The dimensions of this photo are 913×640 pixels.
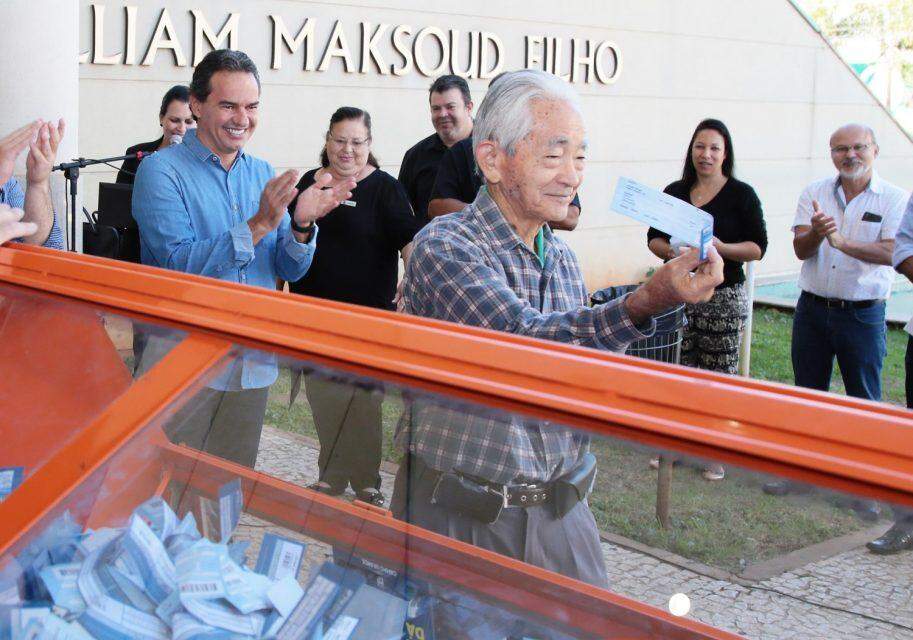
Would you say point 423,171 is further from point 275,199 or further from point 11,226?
point 11,226

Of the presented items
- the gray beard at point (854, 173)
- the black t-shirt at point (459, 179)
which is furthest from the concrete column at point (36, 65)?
the gray beard at point (854, 173)

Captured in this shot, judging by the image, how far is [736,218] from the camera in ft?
16.6

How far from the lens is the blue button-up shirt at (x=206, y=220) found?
111 inches

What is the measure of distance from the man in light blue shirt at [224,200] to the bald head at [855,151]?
310cm

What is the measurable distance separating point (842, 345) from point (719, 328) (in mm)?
578

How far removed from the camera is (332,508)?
1512 millimetres

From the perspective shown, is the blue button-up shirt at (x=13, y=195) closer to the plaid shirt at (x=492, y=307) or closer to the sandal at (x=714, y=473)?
the plaid shirt at (x=492, y=307)

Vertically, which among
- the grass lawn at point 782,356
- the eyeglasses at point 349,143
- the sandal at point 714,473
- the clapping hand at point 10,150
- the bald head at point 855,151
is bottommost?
the grass lawn at point 782,356

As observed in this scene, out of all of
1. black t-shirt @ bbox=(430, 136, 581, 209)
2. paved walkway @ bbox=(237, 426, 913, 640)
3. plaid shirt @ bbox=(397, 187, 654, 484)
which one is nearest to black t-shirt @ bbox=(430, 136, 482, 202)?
black t-shirt @ bbox=(430, 136, 581, 209)

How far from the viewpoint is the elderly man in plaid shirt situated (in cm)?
126

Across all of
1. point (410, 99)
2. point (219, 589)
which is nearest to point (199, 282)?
point (219, 589)

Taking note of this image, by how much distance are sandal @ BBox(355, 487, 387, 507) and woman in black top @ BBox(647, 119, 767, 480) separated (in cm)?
375

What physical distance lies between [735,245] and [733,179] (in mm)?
422

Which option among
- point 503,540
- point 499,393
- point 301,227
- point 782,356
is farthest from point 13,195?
point 782,356
